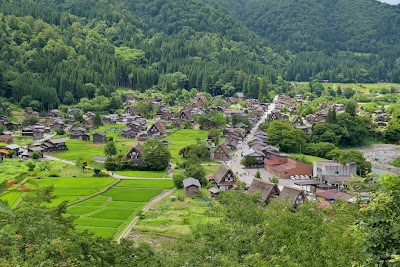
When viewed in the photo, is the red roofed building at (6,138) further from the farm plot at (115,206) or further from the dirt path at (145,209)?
the dirt path at (145,209)

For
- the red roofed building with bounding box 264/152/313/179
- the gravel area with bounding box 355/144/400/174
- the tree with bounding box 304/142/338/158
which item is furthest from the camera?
the tree with bounding box 304/142/338/158

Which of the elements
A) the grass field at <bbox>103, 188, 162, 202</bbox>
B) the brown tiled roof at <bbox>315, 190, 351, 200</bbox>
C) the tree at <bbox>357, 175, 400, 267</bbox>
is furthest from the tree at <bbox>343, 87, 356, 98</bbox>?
the tree at <bbox>357, 175, 400, 267</bbox>

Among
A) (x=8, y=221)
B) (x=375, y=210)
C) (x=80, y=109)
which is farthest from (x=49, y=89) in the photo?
(x=375, y=210)

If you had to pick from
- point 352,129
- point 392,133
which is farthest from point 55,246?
point 392,133

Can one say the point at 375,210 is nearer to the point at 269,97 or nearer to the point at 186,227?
the point at 186,227

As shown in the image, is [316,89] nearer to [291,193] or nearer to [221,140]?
[221,140]

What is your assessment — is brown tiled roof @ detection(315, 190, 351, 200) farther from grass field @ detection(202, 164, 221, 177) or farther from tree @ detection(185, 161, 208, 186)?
grass field @ detection(202, 164, 221, 177)

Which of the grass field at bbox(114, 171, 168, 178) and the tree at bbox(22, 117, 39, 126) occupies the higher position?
the tree at bbox(22, 117, 39, 126)
